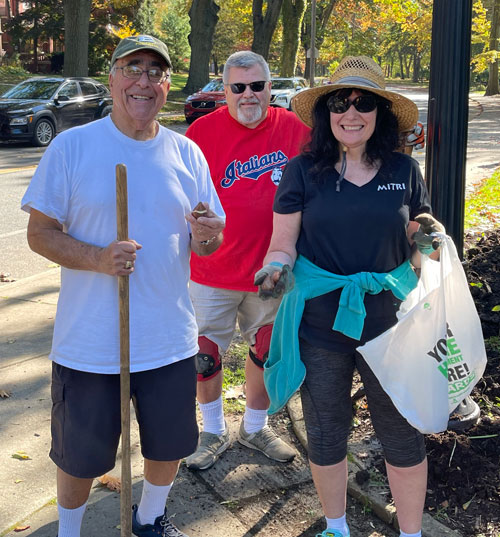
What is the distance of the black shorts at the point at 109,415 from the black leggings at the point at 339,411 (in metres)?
0.48

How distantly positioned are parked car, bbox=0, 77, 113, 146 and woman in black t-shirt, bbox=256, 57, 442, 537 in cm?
1471

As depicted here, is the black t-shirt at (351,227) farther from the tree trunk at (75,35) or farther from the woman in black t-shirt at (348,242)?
the tree trunk at (75,35)

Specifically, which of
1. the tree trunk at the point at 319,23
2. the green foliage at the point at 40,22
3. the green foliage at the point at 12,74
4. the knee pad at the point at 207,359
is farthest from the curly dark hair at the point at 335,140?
the tree trunk at the point at 319,23

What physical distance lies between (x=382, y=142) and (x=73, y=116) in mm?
16119

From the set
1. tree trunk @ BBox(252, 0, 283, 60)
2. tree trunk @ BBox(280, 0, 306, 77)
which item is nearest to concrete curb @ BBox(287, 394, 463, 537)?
tree trunk @ BBox(252, 0, 283, 60)

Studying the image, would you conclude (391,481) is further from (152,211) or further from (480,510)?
(152,211)

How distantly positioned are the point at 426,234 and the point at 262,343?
1.23m

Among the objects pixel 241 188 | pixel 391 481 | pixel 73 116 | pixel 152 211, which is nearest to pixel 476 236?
pixel 241 188

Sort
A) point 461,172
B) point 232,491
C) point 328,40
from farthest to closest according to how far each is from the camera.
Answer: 1. point 328,40
2. point 461,172
3. point 232,491

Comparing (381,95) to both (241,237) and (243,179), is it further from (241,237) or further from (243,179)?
(241,237)

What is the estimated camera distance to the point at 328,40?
56719 millimetres

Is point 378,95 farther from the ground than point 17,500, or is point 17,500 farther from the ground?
point 378,95

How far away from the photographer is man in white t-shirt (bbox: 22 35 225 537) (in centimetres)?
250

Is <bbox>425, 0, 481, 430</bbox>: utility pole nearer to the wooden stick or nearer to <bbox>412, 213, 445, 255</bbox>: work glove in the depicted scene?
<bbox>412, 213, 445, 255</bbox>: work glove
